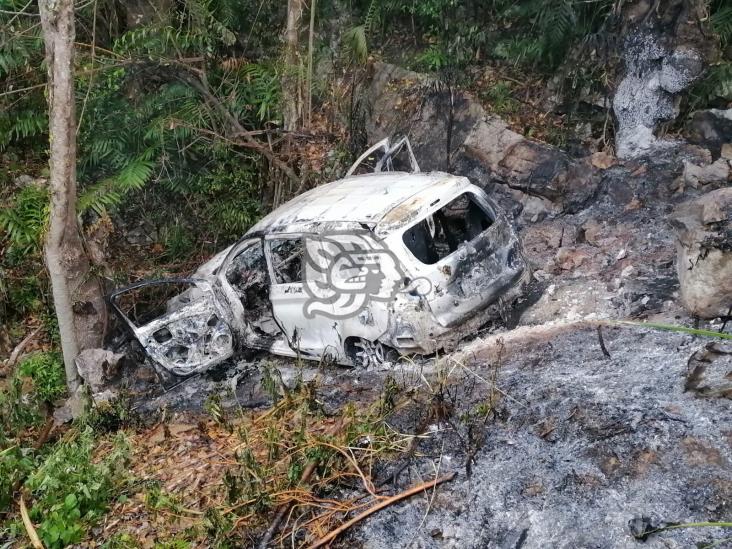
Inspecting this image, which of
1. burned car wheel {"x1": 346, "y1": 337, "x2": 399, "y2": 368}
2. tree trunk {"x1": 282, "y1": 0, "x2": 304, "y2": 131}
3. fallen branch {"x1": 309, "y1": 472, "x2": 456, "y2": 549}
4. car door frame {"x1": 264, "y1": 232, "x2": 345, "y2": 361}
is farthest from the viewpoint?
tree trunk {"x1": 282, "y1": 0, "x2": 304, "y2": 131}

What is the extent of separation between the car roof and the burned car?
0.05 feet

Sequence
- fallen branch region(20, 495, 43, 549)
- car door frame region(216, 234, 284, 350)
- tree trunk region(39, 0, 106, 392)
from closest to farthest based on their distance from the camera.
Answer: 1. fallen branch region(20, 495, 43, 549)
2. tree trunk region(39, 0, 106, 392)
3. car door frame region(216, 234, 284, 350)

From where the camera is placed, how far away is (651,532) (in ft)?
11.7

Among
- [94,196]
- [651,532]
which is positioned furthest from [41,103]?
[651,532]

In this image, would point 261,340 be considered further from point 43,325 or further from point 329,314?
point 43,325

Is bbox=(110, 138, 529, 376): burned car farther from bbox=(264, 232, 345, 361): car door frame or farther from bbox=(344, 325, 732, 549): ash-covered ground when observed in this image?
bbox=(344, 325, 732, 549): ash-covered ground

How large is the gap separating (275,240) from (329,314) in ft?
3.27

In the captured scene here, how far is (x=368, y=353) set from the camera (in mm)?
6023

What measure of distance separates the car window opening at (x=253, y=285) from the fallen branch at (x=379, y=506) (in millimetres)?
2953

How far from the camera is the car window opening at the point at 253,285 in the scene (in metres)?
6.94

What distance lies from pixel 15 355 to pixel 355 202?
194 inches

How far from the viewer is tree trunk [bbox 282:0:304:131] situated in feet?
31.0

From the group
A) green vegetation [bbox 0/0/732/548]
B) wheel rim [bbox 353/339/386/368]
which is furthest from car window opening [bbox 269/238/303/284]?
green vegetation [bbox 0/0/732/548]

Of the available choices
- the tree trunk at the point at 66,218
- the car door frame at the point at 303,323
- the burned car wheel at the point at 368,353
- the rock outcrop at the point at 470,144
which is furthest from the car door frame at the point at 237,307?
the rock outcrop at the point at 470,144
